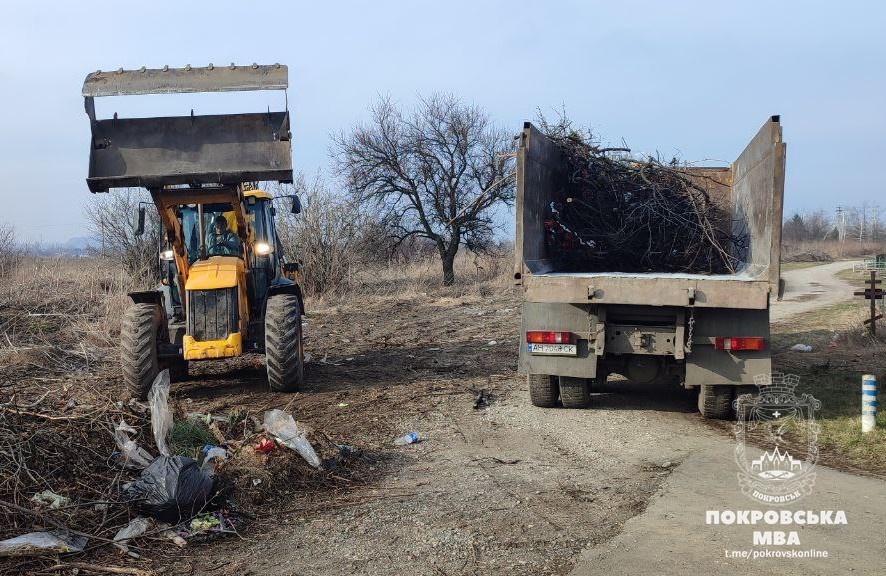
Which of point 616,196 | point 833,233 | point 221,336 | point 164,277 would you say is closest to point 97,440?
point 221,336

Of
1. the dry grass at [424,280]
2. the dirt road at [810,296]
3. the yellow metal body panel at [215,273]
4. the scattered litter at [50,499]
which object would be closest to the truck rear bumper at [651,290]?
the yellow metal body panel at [215,273]

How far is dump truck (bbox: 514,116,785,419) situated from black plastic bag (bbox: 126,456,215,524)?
10.9 ft

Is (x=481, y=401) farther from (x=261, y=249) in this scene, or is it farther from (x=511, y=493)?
(x=261, y=249)

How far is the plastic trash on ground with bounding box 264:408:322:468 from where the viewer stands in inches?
219

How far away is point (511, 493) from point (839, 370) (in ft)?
20.1

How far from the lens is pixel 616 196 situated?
28.9 ft

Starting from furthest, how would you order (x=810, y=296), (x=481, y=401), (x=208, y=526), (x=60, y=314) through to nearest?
1. (x=810, y=296)
2. (x=60, y=314)
3. (x=481, y=401)
4. (x=208, y=526)

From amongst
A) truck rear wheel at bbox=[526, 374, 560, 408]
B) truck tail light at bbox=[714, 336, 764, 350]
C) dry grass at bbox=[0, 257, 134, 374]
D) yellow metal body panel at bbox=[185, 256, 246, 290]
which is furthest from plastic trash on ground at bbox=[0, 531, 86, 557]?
dry grass at bbox=[0, 257, 134, 374]

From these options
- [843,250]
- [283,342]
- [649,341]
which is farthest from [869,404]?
[843,250]

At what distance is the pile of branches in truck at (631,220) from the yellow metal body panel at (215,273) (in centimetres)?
340

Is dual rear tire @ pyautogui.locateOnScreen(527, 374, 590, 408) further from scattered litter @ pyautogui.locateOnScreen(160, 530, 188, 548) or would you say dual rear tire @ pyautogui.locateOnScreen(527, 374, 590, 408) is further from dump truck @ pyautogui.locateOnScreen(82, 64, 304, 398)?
scattered litter @ pyautogui.locateOnScreen(160, 530, 188, 548)

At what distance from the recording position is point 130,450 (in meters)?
5.30

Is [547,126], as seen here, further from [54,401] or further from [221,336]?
[54,401]

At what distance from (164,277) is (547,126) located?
4919mm
